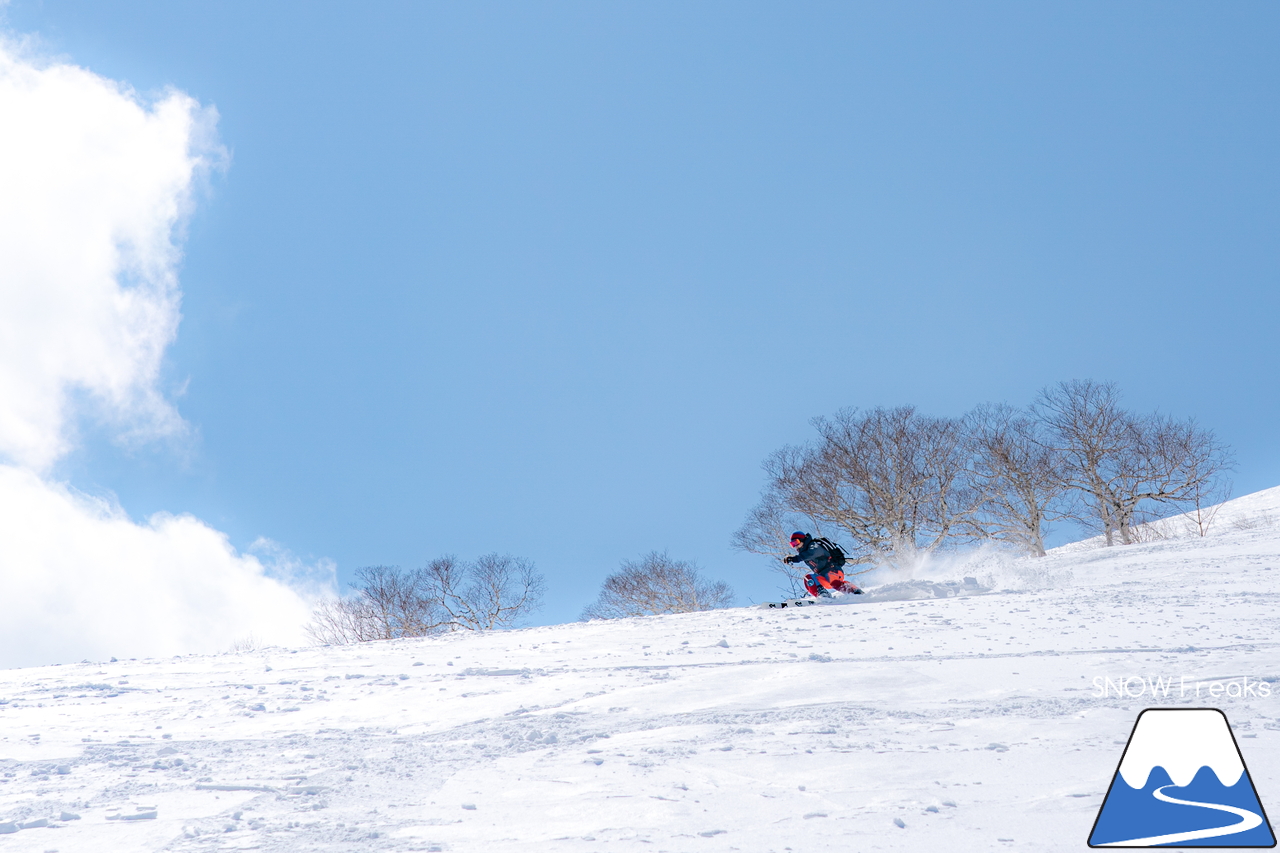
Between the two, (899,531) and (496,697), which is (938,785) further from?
(899,531)

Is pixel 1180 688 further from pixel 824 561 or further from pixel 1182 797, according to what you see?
pixel 824 561

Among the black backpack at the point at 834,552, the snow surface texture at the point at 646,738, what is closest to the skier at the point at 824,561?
the black backpack at the point at 834,552

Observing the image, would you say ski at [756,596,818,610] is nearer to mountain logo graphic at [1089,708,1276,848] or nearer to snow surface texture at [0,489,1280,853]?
snow surface texture at [0,489,1280,853]

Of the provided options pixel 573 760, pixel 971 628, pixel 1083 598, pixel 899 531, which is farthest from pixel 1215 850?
pixel 899 531

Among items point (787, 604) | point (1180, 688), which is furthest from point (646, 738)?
point (787, 604)

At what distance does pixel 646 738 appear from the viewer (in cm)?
508

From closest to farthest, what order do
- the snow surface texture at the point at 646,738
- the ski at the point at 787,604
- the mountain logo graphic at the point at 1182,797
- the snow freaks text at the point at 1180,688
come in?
the mountain logo graphic at the point at 1182,797
the snow surface texture at the point at 646,738
the snow freaks text at the point at 1180,688
the ski at the point at 787,604

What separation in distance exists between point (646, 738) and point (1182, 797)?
2900 mm

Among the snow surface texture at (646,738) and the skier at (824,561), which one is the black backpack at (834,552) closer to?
the skier at (824,561)

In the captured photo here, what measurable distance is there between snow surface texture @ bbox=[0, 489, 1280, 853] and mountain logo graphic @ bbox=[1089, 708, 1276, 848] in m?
0.11

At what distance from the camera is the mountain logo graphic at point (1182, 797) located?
3.36m

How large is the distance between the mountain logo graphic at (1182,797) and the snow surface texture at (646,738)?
11 centimetres

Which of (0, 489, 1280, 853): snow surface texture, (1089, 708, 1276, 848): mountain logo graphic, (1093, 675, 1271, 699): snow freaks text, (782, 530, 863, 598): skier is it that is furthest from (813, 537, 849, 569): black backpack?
(1089, 708, 1276, 848): mountain logo graphic

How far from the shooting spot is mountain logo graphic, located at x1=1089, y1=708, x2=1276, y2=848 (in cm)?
336
